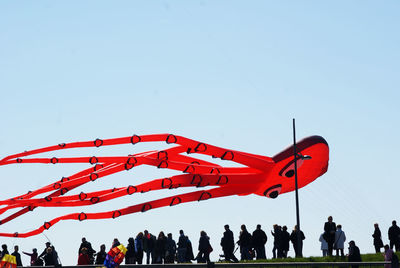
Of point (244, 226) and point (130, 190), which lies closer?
point (130, 190)

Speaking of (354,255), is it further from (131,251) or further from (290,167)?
(131,251)

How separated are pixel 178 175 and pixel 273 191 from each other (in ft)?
19.0

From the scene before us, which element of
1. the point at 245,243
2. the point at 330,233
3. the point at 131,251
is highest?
the point at 330,233

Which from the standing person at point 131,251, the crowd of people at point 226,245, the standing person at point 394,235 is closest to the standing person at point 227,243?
the crowd of people at point 226,245

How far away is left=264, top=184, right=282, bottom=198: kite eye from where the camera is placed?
100 feet

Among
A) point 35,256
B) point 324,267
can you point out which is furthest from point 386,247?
point 35,256

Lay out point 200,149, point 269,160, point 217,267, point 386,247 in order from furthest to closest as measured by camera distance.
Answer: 1. point 269,160
2. point 200,149
3. point 386,247
4. point 217,267

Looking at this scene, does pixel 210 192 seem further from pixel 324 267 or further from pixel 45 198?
pixel 324 267

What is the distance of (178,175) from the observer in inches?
1047

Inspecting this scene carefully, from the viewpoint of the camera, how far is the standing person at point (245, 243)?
29062 mm

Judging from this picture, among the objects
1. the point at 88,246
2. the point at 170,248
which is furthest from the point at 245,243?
the point at 88,246

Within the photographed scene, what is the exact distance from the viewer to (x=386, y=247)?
2353 centimetres

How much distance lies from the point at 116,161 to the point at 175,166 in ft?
7.05

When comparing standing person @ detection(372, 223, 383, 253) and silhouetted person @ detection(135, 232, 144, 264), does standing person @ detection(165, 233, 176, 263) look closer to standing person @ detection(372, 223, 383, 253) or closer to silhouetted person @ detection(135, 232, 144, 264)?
silhouetted person @ detection(135, 232, 144, 264)
